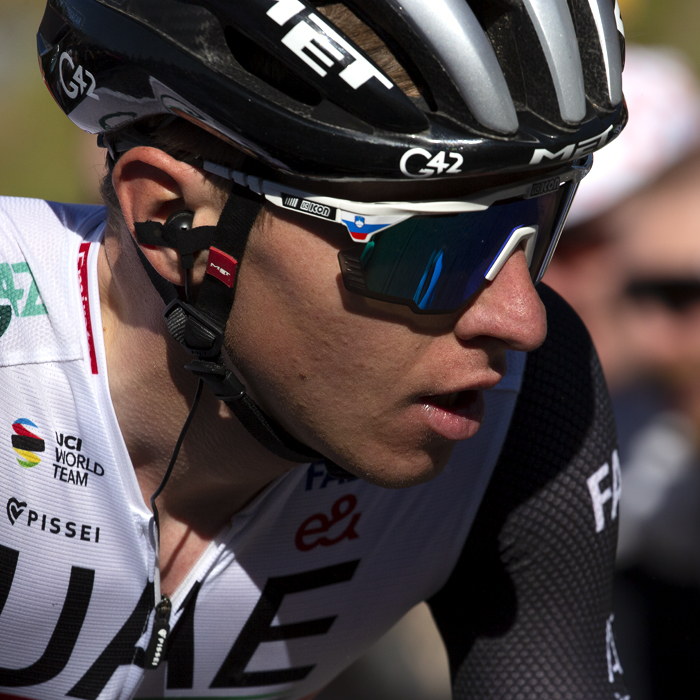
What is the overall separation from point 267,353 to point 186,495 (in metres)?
0.60

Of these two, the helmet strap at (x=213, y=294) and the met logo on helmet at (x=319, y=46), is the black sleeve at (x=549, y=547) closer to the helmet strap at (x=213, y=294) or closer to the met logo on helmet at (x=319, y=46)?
the helmet strap at (x=213, y=294)

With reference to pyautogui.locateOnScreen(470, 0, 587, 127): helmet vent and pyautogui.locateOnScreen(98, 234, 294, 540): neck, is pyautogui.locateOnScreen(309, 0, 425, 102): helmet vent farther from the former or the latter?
pyautogui.locateOnScreen(98, 234, 294, 540): neck

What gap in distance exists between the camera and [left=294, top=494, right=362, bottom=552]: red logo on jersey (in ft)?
7.76

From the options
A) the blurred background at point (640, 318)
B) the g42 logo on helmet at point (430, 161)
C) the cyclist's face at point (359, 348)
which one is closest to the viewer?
the g42 logo on helmet at point (430, 161)

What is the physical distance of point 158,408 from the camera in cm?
211

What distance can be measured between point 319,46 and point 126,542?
130 centimetres

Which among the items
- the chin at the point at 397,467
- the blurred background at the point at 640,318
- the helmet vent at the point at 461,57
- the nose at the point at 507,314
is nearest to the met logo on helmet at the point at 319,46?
the helmet vent at the point at 461,57

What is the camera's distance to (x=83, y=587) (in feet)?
7.22

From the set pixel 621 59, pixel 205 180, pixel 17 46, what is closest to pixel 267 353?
pixel 205 180

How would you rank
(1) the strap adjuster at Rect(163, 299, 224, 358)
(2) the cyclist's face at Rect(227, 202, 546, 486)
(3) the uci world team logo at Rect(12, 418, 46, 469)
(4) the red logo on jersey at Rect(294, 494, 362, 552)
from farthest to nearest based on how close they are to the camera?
(4) the red logo on jersey at Rect(294, 494, 362, 552)
(3) the uci world team logo at Rect(12, 418, 46, 469)
(1) the strap adjuster at Rect(163, 299, 224, 358)
(2) the cyclist's face at Rect(227, 202, 546, 486)

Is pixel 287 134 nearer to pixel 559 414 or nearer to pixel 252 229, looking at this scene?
pixel 252 229

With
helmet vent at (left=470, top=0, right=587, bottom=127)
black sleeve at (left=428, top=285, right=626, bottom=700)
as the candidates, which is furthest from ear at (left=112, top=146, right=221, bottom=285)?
black sleeve at (left=428, top=285, right=626, bottom=700)

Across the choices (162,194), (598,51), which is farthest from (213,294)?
(598,51)

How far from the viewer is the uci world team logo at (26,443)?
2.06 m
